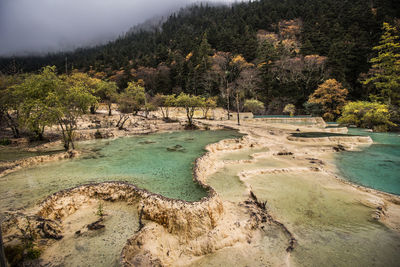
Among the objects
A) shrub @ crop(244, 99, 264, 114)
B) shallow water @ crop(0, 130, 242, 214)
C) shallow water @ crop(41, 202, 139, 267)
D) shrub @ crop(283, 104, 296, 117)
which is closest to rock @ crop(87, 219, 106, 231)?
shallow water @ crop(41, 202, 139, 267)

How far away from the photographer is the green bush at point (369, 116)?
19.6m

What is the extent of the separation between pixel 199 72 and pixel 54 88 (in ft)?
118

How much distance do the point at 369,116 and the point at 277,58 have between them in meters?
24.5

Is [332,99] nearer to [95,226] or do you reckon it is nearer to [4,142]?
[95,226]

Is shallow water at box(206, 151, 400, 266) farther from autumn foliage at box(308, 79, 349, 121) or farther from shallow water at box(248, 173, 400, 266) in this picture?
autumn foliage at box(308, 79, 349, 121)

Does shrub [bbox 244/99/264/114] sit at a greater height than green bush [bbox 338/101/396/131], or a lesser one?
greater

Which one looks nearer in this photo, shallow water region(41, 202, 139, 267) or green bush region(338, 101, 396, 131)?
shallow water region(41, 202, 139, 267)

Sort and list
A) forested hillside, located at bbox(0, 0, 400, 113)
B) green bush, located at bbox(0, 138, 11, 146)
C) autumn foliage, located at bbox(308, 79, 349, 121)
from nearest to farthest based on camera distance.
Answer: green bush, located at bbox(0, 138, 11, 146)
autumn foliage, located at bbox(308, 79, 349, 121)
forested hillside, located at bbox(0, 0, 400, 113)

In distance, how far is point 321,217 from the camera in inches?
226

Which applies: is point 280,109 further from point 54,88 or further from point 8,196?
point 8,196

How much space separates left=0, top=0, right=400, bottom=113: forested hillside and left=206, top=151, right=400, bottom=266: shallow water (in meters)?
27.3

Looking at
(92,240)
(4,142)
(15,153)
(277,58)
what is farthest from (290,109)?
(4,142)

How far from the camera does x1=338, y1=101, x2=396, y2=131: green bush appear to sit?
19594 mm

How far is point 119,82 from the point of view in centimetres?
4791
